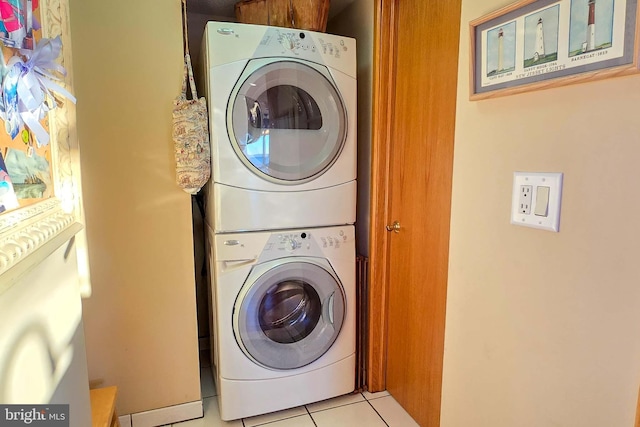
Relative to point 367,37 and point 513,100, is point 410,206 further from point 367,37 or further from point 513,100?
point 367,37

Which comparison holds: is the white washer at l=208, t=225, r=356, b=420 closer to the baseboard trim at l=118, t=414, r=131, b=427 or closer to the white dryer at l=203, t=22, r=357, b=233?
the white dryer at l=203, t=22, r=357, b=233

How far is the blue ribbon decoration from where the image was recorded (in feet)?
2.18

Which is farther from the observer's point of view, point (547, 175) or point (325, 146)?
point (325, 146)

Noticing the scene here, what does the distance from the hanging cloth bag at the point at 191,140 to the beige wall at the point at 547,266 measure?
38.5 inches

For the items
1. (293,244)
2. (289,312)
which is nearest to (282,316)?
(289,312)

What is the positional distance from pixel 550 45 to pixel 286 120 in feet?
3.34

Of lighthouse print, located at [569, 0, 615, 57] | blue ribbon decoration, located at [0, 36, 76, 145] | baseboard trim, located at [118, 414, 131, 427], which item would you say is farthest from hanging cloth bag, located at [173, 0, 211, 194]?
lighthouse print, located at [569, 0, 615, 57]

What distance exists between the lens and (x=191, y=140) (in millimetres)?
1534

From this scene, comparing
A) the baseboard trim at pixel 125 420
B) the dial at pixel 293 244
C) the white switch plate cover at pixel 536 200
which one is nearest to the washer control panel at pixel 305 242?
the dial at pixel 293 244

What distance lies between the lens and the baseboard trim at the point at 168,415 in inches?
68.4

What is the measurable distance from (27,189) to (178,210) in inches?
37.6

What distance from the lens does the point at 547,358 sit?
104cm

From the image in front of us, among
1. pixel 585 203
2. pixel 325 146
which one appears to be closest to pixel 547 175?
pixel 585 203

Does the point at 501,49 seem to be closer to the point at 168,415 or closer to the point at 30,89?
the point at 30,89
